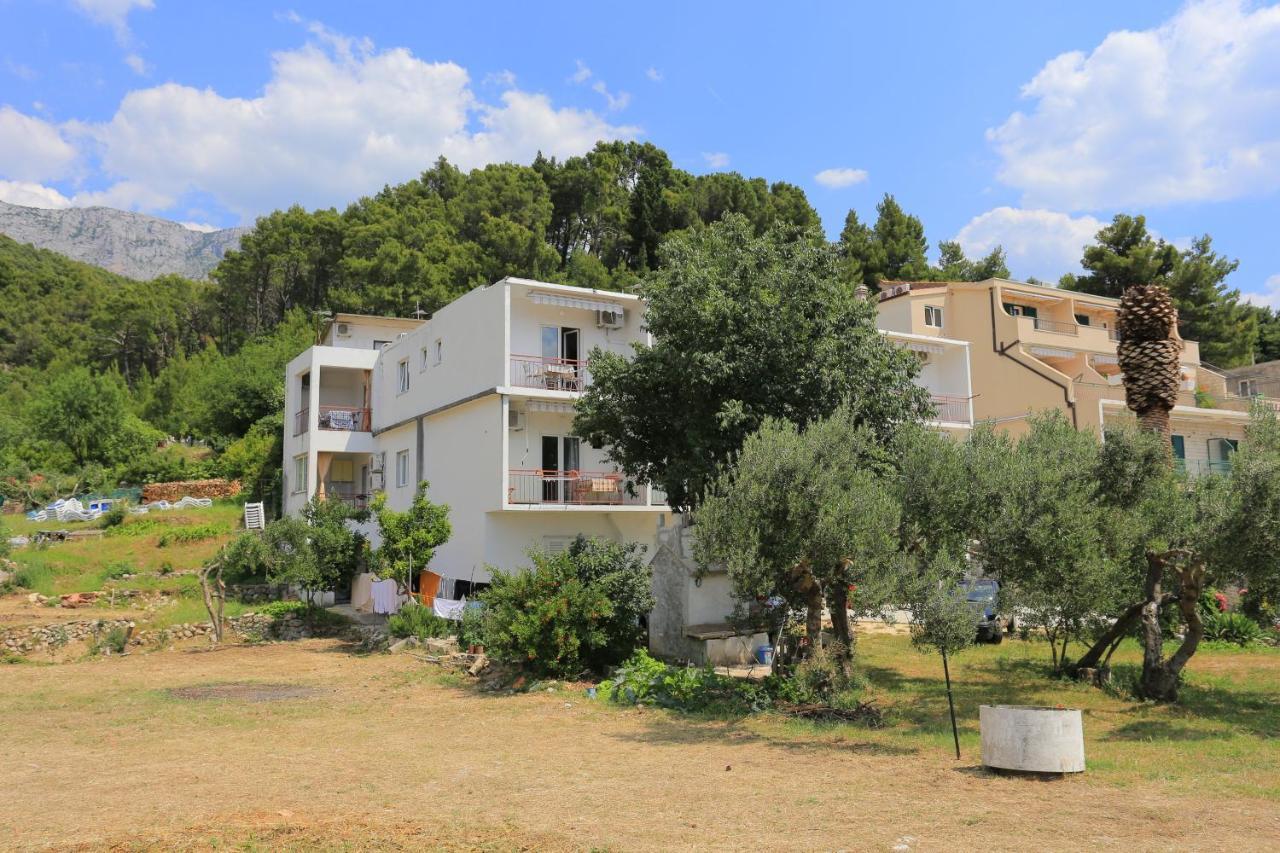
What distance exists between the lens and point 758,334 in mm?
18750

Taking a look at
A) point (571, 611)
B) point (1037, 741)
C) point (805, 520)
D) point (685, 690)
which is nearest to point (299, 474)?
point (571, 611)

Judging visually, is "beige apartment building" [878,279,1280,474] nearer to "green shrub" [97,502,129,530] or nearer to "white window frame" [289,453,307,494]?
"white window frame" [289,453,307,494]

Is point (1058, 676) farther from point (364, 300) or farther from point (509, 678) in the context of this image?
point (364, 300)

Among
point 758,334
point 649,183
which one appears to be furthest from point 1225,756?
point 649,183

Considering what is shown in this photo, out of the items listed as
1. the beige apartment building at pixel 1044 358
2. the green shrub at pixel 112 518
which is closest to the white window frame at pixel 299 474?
the green shrub at pixel 112 518

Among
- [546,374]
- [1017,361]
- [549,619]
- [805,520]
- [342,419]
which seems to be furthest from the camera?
[1017,361]

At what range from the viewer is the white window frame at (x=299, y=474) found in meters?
36.3

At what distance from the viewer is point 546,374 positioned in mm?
26891

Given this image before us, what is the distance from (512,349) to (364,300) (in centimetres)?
2922

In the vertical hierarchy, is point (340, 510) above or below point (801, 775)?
above

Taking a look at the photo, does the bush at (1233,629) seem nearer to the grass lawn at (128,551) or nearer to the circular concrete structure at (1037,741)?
the circular concrete structure at (1037,741)

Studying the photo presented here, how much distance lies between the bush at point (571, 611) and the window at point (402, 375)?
15.6 m

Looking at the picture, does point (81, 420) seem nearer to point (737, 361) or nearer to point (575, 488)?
point (575, 488)

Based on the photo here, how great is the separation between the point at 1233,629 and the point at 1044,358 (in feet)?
77.4
